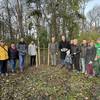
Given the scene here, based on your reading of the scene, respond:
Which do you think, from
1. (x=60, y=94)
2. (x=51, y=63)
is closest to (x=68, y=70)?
(x=51, y=63)

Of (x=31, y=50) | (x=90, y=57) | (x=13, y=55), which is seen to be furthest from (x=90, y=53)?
(x=13, y=55)

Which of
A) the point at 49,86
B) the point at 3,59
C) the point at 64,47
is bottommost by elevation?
the point at 49,86

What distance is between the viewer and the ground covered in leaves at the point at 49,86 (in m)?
9.74

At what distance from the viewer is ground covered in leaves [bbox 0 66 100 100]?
9.74 meters

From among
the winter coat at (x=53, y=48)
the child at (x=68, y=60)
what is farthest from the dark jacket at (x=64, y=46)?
the winter coat at (x=53, y=48)

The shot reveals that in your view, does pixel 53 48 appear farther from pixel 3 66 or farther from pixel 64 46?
pixel 3 66

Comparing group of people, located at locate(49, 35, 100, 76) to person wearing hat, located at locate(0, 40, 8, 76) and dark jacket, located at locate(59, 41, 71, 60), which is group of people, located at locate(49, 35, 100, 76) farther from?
person wearing hat, located at locate(0, 40, 8, 76)

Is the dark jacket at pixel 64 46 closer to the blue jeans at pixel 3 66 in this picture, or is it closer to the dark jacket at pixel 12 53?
the dark jacket at pixel 12 53

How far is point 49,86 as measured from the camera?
10.9m

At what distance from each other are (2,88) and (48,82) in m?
1.93

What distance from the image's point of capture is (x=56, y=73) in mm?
13305

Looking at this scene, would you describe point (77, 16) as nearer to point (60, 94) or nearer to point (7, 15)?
point (7, 15)

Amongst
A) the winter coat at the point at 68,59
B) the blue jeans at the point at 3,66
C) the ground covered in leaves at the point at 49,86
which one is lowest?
the ground covered in leaves at the point at 49,86

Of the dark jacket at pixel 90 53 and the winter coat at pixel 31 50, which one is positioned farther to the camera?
→ the winter coat at pixel 31 50
